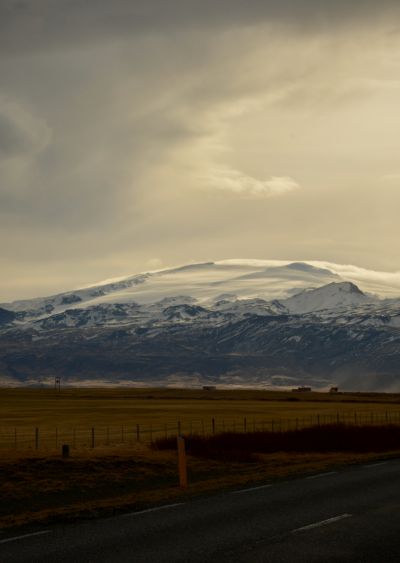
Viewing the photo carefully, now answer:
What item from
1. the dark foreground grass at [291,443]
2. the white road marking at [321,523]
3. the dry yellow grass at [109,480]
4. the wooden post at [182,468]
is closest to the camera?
the white road marking at [321,523]

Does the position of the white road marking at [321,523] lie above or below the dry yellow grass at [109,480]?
above

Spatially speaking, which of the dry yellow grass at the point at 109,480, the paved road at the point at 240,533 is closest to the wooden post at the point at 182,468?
the dry yellow grass at the point at 109,480

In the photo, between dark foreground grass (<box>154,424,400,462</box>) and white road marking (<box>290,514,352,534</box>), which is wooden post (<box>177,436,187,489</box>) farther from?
dark foreground grass (<box>154,424,400,462</box>)

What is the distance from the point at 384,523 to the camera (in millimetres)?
17750

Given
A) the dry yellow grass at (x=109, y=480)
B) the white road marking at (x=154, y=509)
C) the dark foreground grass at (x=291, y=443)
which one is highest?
the white road marking at (x=154, y=509)

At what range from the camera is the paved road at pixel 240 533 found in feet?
48.0

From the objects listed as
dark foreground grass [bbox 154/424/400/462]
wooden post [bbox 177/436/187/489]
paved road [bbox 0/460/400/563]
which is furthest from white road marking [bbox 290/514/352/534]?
dark foreground grass [bbox 154/424/400/462]

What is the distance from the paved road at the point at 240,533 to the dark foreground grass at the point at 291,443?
17.7 meters

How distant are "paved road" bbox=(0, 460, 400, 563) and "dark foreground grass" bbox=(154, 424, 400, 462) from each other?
697 inches

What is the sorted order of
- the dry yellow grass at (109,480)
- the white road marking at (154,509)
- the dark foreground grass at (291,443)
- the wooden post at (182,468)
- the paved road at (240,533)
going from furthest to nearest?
the dark foreground grass at (291,443), the wooden post at (182,468), the dry yellow grass at (109,480), the white road marking at (154,509), the paved road at (240,533)

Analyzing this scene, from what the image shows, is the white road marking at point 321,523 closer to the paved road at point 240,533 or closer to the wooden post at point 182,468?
the paved road at point 240,533

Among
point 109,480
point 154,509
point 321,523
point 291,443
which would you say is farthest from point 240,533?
point 291,443

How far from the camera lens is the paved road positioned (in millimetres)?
14641

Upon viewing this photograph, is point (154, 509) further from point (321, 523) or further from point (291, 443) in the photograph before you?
point (291, 443)
